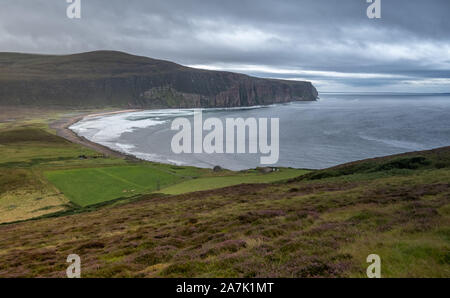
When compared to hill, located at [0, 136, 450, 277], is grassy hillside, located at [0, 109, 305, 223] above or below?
below

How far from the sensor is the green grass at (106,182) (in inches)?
2073

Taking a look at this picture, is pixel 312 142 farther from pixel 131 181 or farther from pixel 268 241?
pixel 268 241

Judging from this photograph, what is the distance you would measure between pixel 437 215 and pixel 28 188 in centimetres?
6289

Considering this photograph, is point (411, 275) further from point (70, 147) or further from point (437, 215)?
point (70, 147)

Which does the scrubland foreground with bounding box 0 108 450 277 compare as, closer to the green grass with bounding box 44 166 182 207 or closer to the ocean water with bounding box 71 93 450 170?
the green grass with bounding box 44 166 182 207

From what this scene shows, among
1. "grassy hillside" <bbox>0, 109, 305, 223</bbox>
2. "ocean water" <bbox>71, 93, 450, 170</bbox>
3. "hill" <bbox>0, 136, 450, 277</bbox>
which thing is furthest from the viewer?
"ocean water" <bbox>71, 93, 450, 170</bbox>

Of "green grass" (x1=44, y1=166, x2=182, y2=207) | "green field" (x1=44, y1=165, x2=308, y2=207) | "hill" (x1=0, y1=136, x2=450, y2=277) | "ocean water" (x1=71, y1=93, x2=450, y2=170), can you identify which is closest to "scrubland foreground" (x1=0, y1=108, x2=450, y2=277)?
"hill" (x1=0, y1=136, x2=450, y2=277)

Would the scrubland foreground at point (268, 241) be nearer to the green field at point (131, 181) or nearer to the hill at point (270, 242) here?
the hill at point (270, 242)

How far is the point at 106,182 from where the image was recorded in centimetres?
6156

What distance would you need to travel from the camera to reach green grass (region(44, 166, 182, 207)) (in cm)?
5266

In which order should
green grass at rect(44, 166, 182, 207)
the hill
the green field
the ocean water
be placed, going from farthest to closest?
the ocean water, green grass at rect(44, 166, 182, 207), the green field, the hill

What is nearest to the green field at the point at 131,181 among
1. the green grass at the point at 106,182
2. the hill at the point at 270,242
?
the green grass at the point at 106,182

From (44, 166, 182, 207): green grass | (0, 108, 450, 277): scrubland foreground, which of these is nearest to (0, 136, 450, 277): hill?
(0, 108, 450, 277): scrubland foreground

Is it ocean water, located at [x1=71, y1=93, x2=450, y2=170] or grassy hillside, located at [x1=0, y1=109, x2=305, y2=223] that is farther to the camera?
ocean water, located at [x1=71, y1=93, x2=450, y2=170]
